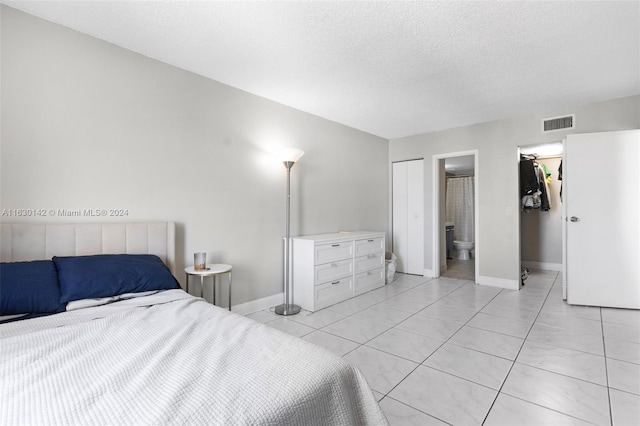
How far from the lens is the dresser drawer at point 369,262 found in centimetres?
412

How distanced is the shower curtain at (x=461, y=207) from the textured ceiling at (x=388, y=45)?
4.30 m

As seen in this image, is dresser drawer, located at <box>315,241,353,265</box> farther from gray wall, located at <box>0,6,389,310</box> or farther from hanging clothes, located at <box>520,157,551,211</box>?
hanging clothes, located at <box>520,157,551,211</box>

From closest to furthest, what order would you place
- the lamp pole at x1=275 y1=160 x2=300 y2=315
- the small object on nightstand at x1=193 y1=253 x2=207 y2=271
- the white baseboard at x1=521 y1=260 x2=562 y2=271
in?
the small object on nightstand at x1=193 y1=253 x2=207 y2=271 < the lamp pole at x1=275 y1=160 x2=300 y2=315 < the white baseboard at x1=521 y1=260 x2=562 y2=271

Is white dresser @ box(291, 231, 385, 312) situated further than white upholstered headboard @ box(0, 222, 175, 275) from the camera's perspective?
Yes

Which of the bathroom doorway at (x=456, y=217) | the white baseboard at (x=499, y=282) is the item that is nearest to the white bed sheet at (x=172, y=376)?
the white baseboard at (x=499, y=282)

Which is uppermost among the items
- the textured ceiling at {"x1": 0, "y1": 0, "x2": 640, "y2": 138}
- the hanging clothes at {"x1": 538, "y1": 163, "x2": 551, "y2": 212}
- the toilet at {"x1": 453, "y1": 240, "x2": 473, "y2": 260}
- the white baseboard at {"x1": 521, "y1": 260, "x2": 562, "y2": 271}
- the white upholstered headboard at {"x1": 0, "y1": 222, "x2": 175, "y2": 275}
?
the textured ceiling at {"x1": 0, "y1": 0, "x2": 640, "y2": 138}

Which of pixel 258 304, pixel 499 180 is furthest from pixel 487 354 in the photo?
pixel 499 180

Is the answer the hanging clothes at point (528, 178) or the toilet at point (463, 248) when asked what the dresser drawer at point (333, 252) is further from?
the toilet at point (463, 248)

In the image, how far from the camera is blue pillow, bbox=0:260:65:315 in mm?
1640

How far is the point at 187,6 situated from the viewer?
2.02 metres

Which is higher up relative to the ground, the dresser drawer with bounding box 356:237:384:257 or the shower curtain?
the shower curtain

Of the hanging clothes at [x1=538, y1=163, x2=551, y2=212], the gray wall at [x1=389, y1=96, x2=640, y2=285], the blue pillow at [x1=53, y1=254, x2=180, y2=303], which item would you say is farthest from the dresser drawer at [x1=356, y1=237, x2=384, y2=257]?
the hanging clothes at [x1=538, y1=163, x2=551, y2=212]

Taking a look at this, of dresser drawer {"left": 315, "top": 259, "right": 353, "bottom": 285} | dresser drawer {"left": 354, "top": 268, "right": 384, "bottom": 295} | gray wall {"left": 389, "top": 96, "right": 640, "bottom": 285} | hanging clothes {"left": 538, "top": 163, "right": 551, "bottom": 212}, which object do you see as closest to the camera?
dresser drawer {"left": 315, "top": 259, "right": 353, "bottom": 285}

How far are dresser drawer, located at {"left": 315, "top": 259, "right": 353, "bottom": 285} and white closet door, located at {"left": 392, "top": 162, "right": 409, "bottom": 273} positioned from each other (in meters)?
1.84
